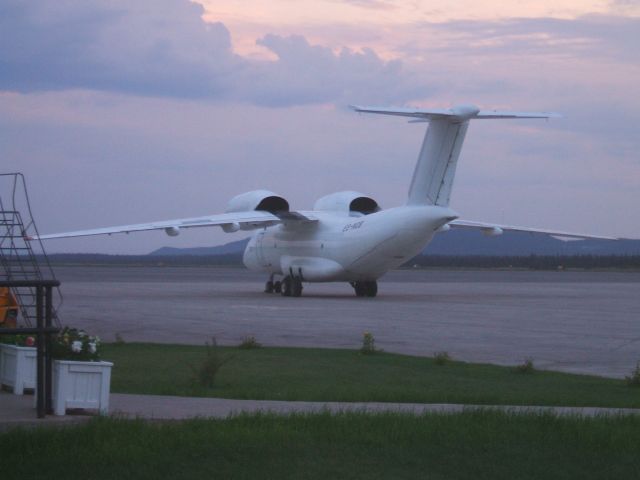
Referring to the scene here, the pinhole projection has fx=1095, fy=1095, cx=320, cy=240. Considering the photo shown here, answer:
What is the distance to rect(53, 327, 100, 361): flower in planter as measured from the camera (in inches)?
410

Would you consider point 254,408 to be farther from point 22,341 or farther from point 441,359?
point 441,359

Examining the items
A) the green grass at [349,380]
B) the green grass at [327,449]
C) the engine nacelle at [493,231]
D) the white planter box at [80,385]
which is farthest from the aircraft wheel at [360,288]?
the white planter box at [80,385]

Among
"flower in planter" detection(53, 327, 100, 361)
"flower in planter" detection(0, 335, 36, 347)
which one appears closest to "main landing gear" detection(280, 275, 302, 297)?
"flower in planter" detection(0, 335, 36, 347)

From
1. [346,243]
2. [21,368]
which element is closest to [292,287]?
[346,243]

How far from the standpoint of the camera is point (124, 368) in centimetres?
1639

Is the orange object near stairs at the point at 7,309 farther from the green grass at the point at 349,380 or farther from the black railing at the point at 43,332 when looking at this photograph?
the black railing at the point at 43,332

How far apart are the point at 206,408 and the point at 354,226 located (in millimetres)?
29914

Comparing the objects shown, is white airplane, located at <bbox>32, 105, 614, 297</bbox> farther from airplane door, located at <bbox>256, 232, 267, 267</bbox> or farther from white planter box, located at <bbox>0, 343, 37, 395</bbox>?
white planter box, located at <bbox>0, 343, 37, 395</bbox>

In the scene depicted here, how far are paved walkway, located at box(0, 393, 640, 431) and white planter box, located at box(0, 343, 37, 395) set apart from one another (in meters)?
0.14

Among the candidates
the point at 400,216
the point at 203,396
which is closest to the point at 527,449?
the point at 203,396

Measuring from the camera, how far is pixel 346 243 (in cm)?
4109

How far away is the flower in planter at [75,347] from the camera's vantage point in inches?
410

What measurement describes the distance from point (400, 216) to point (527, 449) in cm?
2873

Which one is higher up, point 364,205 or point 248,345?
point 364,205
